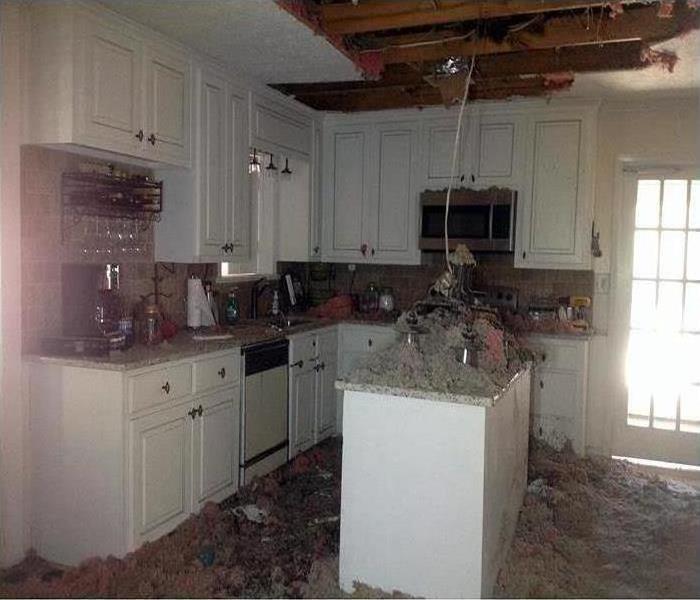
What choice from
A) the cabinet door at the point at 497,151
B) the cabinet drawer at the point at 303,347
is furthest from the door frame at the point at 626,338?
the cabinet drawer at the point at 303,347

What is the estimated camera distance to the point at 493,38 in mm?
3096

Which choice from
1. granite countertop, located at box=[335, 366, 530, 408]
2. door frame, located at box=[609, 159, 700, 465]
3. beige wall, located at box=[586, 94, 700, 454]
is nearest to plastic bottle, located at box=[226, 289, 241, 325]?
granite countertop, located at box=[335, 366, 530, 408]

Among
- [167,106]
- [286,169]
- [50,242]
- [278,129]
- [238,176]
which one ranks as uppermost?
[278,129]

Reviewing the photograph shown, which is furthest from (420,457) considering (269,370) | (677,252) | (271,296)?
(677,252)

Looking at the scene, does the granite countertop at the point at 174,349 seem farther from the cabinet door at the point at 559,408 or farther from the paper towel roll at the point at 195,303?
the cabinet door at the point at 559,408

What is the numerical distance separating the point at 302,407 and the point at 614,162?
2709mm

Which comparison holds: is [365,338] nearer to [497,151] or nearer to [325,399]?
[325,399]

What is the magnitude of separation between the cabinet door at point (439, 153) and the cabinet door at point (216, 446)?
2190 mm

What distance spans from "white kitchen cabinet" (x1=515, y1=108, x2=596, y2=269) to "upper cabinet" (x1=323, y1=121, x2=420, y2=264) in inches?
31.8

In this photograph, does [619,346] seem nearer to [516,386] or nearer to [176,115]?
[516,386]

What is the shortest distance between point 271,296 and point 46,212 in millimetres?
2047

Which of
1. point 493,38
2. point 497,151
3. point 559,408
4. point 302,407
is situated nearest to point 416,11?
point 493,38

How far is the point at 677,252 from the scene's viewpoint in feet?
14.1

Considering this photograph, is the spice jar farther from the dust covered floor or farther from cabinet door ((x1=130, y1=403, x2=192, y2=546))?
the dust covered floor
